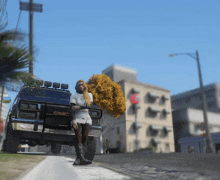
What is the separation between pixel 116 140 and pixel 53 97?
100 feet

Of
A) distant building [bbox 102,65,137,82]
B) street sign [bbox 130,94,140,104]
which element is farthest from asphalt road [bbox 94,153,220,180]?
distant building [bbox 102,65,137,82]

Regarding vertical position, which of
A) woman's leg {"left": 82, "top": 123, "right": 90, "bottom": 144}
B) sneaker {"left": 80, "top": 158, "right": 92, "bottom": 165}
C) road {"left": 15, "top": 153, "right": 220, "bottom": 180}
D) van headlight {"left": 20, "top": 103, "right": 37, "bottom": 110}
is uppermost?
van headlight {"left": 20, "top": 103, "right": 37, "bottom": 110}

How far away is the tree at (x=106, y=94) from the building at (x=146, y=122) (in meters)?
8.34

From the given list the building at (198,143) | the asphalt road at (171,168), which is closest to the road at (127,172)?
the asphalt road at (171,168)

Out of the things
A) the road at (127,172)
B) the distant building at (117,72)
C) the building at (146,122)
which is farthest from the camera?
the distant building at (117,72)

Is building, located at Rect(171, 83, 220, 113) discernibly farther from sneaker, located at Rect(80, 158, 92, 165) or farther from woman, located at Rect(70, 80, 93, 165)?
woman, located at Rect(70, 80, 93, 165)

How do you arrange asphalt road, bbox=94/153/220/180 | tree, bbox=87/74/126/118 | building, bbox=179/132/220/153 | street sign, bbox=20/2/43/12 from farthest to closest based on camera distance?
building, bbox=179/132/220/153 < tree, bbox=87/74/126/118 < street sign, bbox=20/2/43/12 < asphalt road, bbox=94/153/220/180

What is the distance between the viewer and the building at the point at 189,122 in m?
42.0

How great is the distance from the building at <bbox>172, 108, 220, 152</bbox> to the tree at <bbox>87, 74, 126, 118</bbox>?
18.9 m

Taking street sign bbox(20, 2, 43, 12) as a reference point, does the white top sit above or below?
below

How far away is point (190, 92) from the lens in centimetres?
5269

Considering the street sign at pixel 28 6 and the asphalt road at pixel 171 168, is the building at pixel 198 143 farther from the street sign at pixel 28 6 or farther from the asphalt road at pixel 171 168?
the asphalt road at pixel 171 168

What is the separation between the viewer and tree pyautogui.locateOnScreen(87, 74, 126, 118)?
2692 centimetres

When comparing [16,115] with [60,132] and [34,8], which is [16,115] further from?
[34,8]
